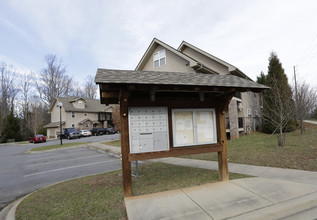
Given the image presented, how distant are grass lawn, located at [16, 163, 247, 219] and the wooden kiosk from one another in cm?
63

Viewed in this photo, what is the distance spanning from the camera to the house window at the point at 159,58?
17302 mm

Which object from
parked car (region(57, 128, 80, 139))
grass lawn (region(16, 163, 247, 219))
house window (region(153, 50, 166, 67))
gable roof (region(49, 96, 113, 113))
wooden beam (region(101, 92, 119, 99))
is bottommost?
grass lawn (region(16, 163, 247, 219))

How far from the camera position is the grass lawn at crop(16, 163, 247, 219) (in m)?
3.85

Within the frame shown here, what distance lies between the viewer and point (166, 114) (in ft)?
16.3

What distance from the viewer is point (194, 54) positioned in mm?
17406

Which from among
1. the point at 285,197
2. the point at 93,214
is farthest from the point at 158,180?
the point at 285,197

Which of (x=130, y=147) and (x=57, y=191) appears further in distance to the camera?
(x=57, y=191)

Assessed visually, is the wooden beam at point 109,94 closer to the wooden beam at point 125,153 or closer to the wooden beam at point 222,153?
the wooden beam at point 125,153

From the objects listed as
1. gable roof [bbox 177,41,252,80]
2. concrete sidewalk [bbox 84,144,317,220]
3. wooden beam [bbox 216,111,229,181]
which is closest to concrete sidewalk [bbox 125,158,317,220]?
concrete sidewalk [bbox 84,144,317,220]

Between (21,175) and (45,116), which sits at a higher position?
(45,116)

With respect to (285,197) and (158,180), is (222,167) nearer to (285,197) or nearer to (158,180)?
(285,197)

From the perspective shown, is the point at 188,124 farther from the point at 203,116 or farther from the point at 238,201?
the point at 238,201

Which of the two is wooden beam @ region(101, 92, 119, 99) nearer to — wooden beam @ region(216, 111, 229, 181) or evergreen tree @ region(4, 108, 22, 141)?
wooden beam @ region(216, 111, 229, 181)

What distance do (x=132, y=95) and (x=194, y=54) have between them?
543 inches
